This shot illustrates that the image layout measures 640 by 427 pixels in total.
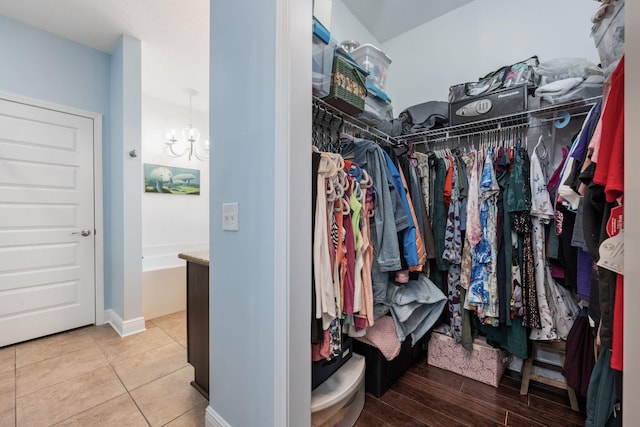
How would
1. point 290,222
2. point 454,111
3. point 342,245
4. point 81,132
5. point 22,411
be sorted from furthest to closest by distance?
1. point 81,132
2. point 454,111
3. point 22,411
4. point 342,245
5. point 290,222

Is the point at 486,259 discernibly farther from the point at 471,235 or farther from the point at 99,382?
the point at 99,382

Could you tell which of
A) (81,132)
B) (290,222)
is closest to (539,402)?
(290,222)

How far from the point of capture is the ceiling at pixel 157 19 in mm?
2078

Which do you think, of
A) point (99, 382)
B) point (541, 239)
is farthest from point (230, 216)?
point (541, 239)

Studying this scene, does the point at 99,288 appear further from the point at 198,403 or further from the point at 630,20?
the point at 630,20

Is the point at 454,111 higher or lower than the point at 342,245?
higher

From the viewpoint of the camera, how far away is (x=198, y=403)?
1.56m

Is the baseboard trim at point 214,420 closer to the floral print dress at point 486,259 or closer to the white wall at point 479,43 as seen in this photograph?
the floral print dress at point 486,259

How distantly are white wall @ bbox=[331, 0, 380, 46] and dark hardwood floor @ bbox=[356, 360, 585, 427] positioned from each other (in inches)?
101

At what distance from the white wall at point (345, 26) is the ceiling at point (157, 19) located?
0.05 m

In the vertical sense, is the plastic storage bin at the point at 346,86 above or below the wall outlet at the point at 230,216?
above

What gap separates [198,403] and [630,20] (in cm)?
232

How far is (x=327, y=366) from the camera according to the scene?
136 cm

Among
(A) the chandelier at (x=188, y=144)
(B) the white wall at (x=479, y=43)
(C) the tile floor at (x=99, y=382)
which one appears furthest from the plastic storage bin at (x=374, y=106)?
(A) the chandelier at (x=188, y=144)
